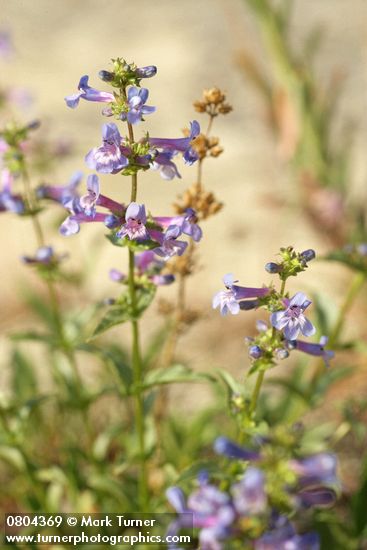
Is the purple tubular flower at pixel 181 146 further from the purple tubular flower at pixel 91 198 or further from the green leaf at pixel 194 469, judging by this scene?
the green leaf at pixel 194 469

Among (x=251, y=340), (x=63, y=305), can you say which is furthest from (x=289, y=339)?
(x=63, y=305)

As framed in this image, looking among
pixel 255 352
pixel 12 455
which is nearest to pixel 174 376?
pixel 255 352

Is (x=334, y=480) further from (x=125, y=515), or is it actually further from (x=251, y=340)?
(x=125, y=515)

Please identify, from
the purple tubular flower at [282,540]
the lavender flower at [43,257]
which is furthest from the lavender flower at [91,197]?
the purple tubular flower at [282,540]

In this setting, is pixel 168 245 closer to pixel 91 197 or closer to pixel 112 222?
pixel 112 222

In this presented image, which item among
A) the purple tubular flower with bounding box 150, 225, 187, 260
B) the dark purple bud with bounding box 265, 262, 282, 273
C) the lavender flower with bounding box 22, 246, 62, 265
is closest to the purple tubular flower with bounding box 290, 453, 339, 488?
the dark purple bud with bounding box 265, 262, 282, 273

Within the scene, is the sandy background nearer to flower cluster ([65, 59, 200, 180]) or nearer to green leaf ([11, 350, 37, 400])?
green leaf ([11, 350, 37, 400])
